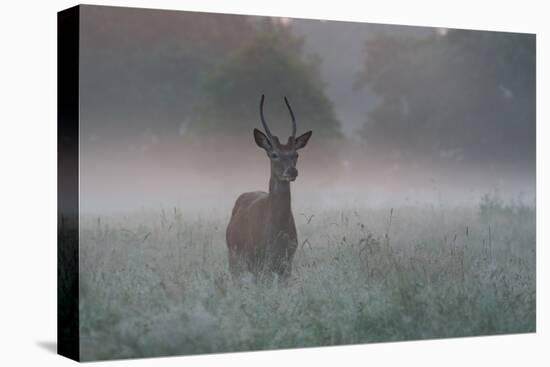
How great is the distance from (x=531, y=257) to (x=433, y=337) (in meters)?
1.80

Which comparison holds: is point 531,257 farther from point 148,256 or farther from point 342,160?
point 148,256

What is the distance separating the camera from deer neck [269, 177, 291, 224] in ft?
44.9

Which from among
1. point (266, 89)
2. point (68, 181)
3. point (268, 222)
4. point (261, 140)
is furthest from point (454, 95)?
point (68, 181)

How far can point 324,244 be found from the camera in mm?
13945

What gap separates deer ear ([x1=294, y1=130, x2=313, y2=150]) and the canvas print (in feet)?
0.04

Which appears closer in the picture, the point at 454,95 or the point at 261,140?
the point at 261,140

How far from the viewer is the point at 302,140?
1388cm

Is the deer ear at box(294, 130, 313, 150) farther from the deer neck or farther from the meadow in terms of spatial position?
the meadow

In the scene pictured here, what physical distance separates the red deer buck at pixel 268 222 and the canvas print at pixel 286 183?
18mm

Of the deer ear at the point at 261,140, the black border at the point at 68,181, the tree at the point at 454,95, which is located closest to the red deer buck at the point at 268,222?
the deer ear at the point at 261,140

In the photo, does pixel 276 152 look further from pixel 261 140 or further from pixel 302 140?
pixel 302 140

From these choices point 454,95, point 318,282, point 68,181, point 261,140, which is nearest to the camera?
point 68,181

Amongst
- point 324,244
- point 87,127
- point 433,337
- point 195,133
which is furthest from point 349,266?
point 87,127

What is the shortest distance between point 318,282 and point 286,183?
1.18 m
